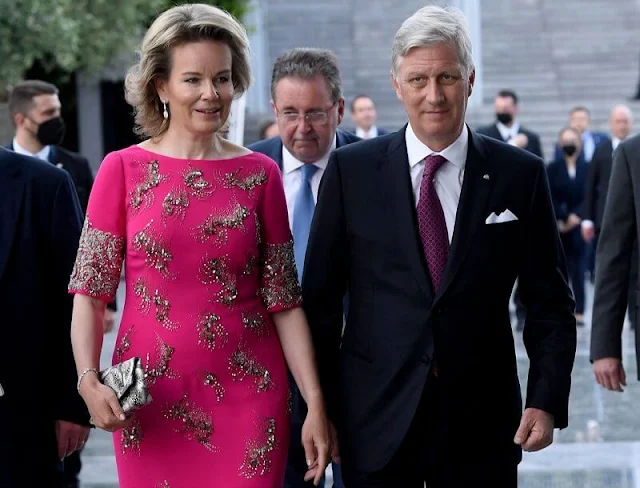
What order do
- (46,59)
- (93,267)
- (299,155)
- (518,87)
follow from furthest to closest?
(518,87)
(46,59)
(299,155)
(93,267)

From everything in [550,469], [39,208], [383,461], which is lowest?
[550,469]

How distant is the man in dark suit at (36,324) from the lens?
14.6 ft

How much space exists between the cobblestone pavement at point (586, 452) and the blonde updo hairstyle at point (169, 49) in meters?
3.64

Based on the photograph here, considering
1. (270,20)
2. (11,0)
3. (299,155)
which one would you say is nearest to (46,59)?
(11,0)

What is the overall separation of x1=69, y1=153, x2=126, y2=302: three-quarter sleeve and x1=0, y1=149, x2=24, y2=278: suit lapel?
0.34 metres

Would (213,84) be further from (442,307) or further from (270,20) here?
(270,20)

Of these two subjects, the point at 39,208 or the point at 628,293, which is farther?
the point at 628,293

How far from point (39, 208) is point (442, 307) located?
1.28 metres

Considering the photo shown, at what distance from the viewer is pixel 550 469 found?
7.66 meters

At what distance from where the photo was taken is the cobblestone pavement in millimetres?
7438

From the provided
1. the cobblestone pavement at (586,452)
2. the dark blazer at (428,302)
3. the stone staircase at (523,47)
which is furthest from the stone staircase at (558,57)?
the dark blazer at (428,302)

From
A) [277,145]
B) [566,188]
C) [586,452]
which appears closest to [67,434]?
[277,145]

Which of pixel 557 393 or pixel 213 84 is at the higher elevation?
pixel 213 84

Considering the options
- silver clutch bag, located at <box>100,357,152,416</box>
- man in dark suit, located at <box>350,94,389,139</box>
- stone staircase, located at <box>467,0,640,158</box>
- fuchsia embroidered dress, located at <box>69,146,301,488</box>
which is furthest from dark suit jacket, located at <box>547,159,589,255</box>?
silver clutch bag, located at <box>100,357,152,416</box>
